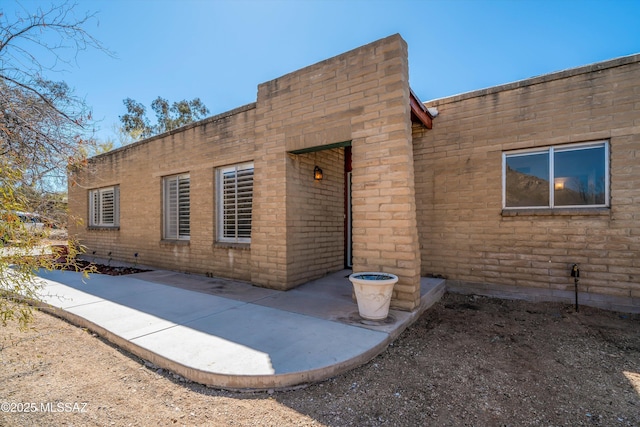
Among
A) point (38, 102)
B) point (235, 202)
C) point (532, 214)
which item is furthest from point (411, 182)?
point (38, 102)

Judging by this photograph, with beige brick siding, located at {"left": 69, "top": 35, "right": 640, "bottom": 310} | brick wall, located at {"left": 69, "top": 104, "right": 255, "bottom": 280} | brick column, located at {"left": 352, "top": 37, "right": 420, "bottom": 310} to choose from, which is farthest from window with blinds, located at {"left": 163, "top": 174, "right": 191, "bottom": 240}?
brick column, located at {"left": 352, "top": 37, "right": 420, "bottom": 310}

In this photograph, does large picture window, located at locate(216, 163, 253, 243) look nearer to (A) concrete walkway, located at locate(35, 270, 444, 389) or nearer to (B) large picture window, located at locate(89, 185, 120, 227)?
(A) concrete walkway, located at locate(35, 270, 444, 389)

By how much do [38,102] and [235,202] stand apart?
12.1 ft

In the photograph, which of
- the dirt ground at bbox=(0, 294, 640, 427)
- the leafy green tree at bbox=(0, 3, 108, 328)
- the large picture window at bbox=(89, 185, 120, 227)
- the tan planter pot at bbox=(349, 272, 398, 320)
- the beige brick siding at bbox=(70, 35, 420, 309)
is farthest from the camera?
the large picture window at bbox=(89, 185, 120, 227)

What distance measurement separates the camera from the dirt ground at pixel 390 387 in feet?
7.88

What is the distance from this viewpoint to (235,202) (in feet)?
23.1

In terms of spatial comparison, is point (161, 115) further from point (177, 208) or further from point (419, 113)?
point (419, 113)

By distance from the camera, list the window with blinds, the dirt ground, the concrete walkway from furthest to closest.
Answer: the window with blinds
the concrete walkway
the dirt ground

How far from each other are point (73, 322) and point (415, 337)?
4959 millimetres

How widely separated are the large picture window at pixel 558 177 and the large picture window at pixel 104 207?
1159 centimetres

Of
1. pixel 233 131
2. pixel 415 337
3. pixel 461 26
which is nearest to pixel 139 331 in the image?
pixel 415 337

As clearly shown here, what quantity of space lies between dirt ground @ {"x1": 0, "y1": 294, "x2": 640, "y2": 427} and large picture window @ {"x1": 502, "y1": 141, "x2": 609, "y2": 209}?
2.15 meters

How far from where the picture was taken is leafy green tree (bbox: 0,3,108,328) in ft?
12.0

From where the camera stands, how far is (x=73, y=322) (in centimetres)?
450
